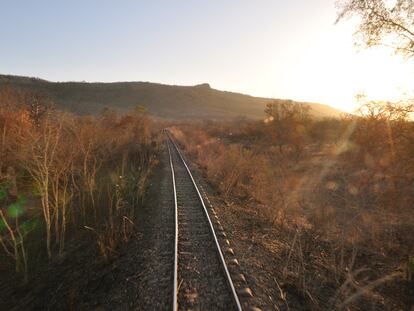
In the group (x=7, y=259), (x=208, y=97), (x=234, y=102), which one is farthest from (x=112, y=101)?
(x=7, y=259)

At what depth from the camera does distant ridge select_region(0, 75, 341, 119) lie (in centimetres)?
11681

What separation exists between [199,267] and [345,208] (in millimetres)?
8646

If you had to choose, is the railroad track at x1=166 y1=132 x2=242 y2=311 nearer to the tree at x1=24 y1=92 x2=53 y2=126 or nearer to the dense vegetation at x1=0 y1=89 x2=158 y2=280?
the dense vegetation at x1=0 y1=89 x2=158 y2=280

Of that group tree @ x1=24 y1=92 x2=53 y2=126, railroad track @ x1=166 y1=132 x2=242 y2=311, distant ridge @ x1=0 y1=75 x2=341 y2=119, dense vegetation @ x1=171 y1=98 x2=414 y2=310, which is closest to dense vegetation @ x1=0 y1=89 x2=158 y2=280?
tree @ x1=24 y1=92 x2=53 y2=126

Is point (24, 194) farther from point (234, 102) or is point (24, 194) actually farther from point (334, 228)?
point (234, 102)

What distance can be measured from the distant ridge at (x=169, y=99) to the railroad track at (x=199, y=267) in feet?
336

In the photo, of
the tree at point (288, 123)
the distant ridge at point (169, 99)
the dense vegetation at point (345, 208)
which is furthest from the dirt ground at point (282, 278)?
the distant ridge at point (169, 99)

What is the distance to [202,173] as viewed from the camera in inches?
711

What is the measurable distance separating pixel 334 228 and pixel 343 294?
4.59 metres

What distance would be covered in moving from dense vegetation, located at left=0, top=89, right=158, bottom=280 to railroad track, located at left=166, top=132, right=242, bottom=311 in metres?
1.80

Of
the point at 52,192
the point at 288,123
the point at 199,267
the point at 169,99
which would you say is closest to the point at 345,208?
the point at 199,267

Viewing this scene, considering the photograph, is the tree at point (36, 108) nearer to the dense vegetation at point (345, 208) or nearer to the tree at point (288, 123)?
the dense vegetation at point (345, 208)

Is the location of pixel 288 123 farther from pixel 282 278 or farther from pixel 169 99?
pixel 169 99

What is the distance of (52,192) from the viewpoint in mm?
13109
